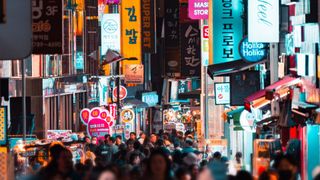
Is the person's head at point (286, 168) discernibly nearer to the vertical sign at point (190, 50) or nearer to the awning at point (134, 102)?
the vertical sign at point (190, 50)

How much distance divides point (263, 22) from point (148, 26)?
2478 cm

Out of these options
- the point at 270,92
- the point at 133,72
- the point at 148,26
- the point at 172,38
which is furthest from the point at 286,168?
the point at 172,38

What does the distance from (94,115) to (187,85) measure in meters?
45.2

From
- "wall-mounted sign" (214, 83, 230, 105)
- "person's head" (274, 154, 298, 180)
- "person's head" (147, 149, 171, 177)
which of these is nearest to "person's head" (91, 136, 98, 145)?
"wall-mounted sign" (214, 83, 230, 105)

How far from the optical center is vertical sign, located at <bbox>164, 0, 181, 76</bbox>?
73.8 meters

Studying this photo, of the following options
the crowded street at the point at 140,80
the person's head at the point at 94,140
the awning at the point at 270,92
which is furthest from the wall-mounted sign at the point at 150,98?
the awning at the point at 270,92

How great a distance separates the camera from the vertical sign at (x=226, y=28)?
137 feet

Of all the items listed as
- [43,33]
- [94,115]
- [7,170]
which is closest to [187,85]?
[94,115]

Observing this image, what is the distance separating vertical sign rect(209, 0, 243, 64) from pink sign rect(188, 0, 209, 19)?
12856 mm

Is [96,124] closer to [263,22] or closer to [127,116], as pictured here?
[263,22]

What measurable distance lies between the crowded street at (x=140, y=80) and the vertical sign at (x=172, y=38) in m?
0.10

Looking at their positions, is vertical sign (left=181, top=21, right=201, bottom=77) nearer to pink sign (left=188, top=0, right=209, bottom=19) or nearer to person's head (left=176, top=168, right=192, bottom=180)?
pink sign (left=188, top=0, right=209, bottom=19)

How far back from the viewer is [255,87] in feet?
134

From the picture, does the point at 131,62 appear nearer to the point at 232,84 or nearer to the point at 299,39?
the point at 232,84
